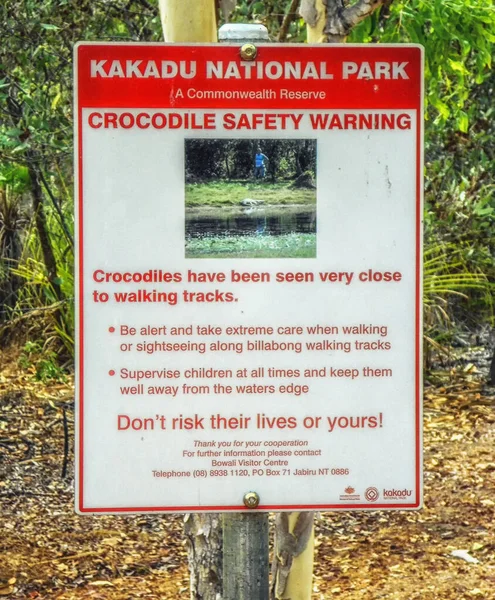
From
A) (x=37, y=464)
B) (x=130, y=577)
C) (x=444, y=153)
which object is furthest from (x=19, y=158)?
(x=444, y=153)

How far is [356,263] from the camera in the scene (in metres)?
2.27

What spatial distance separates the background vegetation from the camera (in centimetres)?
478

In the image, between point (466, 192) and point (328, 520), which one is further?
point (466, 192)

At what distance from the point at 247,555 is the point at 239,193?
0.79 m

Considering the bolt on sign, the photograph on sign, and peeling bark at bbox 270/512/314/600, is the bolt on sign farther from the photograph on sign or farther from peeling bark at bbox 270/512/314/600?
peeling bark at bbox 270/512/314/600

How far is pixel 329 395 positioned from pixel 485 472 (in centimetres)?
467

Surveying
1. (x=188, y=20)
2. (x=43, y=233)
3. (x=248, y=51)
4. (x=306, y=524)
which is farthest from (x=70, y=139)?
(x=248, y=51)

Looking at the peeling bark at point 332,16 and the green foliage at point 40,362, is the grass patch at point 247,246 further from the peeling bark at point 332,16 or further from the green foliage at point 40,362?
the green foliage at point 40,362

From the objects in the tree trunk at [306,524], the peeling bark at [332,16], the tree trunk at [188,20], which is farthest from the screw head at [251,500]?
the peeling bark at [332,16]

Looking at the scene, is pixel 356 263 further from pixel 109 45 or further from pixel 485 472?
pixel 485 472

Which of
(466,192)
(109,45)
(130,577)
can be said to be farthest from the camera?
(466,192)

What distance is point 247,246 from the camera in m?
2.24

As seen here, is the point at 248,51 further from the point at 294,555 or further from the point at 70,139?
the point at 70,139

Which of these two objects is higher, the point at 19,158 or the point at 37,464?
the point at 19,158
